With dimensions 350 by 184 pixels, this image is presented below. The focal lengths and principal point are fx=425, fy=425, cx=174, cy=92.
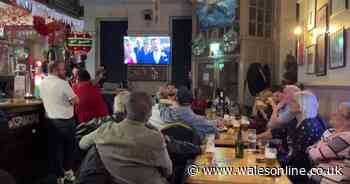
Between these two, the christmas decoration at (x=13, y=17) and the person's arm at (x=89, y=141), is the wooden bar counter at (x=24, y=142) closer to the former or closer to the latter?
the person's arm at (x=89, y=141)

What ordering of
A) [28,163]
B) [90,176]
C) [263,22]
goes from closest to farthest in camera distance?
[90,176], [28,163], [263,22]

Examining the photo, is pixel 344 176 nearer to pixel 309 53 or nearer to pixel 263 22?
pixel 309 53

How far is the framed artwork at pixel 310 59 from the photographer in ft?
19.9

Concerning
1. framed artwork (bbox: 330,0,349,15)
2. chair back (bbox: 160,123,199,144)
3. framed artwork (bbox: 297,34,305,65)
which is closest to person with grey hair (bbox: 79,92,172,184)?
chair back (bbox: 160,123,199,144)

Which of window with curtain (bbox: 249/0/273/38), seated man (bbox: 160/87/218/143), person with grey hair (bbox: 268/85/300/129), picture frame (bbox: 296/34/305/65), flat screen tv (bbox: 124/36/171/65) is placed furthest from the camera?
Result: flat screen tv (bbox: 124/36/171/65)

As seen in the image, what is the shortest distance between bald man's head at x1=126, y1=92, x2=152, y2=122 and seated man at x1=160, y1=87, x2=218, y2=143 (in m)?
1.30

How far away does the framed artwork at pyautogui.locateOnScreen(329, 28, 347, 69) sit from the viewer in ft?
14.4

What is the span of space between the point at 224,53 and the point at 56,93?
553 cm

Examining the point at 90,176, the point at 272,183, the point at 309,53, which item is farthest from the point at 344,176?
the point at 309,53

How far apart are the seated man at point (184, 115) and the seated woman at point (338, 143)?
1099 millimetres

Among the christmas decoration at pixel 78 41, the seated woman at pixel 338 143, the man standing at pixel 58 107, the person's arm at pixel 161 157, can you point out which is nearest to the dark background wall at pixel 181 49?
the christmas decoration at pixel 78 41

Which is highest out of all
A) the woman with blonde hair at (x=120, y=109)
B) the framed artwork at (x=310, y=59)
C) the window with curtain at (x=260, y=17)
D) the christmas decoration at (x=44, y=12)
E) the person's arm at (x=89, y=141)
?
the window with curtain at (x=260, y=17)

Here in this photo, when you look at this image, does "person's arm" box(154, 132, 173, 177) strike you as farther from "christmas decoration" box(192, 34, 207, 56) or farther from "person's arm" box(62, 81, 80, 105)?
"christmas decoration" box(192, 34, 207, 56)

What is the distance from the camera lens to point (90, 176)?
2480 millimetres
